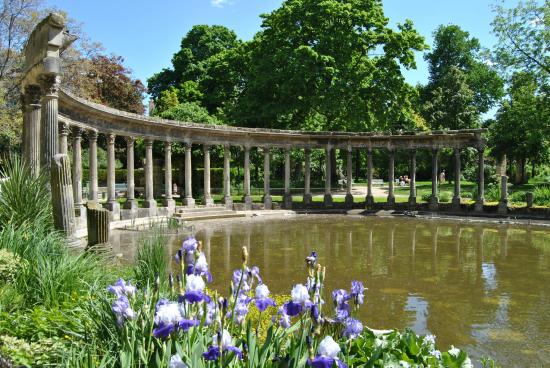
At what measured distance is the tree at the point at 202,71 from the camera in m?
47.5

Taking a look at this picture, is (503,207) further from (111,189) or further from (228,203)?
(111,189)

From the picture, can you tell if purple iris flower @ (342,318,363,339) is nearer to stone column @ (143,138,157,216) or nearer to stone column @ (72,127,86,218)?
stone column @ (72,127,86,218)

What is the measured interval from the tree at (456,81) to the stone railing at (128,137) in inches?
806

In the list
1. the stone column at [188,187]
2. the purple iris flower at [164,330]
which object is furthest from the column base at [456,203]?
the purple iris flower at [164,330]

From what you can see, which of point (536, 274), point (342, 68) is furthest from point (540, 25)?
point (536, 274)

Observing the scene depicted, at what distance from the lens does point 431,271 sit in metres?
13.6

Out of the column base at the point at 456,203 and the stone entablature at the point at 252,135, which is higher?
the stone entablature at the point at 252,135

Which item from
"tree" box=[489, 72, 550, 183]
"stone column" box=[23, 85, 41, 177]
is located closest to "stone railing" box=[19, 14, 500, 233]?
"stone column" box=[23, 85, 41, 177]

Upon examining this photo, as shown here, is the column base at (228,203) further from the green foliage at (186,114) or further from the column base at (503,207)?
the column base at (503,207)

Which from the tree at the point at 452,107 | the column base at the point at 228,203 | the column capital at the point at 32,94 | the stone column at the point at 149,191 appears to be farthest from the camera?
the tree at the point at 452,107

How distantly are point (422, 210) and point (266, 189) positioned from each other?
1090 cm

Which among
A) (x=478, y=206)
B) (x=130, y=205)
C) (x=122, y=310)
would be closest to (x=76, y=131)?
(x=130, y=205)

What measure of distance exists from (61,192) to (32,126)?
14.6 ft

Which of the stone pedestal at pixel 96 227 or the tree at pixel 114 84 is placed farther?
the tree at pixel 114 84
